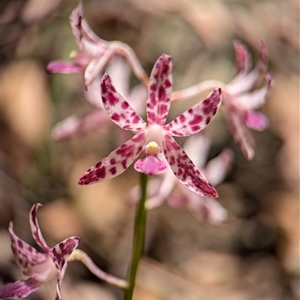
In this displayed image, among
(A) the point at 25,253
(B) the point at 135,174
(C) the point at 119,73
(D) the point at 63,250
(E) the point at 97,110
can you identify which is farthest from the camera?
(B) the point at 135,174

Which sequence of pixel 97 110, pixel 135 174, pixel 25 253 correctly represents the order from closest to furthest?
pixel 25 253 → pixel 97 110 → pixel 135 174

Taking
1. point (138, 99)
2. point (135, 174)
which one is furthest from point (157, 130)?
point (135, 174)

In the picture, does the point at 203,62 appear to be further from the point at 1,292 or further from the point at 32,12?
the point at 1,292

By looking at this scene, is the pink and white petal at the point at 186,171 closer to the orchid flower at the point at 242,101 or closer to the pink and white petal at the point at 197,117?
the pink and white petal at the point at 197,117

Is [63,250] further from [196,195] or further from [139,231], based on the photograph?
[196,195]

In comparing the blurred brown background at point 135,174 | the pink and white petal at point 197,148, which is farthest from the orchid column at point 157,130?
the blurred brown background at point 135,174

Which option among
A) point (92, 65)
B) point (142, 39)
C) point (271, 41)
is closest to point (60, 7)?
point (142, 39)
